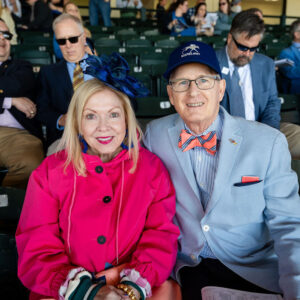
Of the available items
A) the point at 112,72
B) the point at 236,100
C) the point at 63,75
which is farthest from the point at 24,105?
the point at 236,100

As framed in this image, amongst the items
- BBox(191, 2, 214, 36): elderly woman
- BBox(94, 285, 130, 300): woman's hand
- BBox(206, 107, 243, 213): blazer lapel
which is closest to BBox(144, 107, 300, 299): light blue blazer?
BBox(206, 107, 243, 213): blazer lapel

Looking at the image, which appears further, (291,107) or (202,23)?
(202,23)

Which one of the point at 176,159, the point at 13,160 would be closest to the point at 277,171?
the point at 176,159

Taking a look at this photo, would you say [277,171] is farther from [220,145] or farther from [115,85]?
[115,85]

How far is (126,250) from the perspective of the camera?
134cm

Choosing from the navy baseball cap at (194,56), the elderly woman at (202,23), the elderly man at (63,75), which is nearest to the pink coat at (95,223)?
the navy baseball cap at (194,56)

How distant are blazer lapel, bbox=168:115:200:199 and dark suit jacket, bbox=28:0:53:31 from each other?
5532 mm

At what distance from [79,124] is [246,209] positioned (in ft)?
2.83

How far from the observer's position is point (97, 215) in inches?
51.9

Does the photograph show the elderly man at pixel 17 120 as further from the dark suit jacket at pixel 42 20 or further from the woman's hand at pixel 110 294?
the dark suit jacket at pixel 42 20

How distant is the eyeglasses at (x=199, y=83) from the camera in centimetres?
139

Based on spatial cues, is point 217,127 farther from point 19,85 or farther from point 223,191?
point 19,85

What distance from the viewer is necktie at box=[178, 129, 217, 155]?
4.62 feet

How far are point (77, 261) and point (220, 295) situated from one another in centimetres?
61
